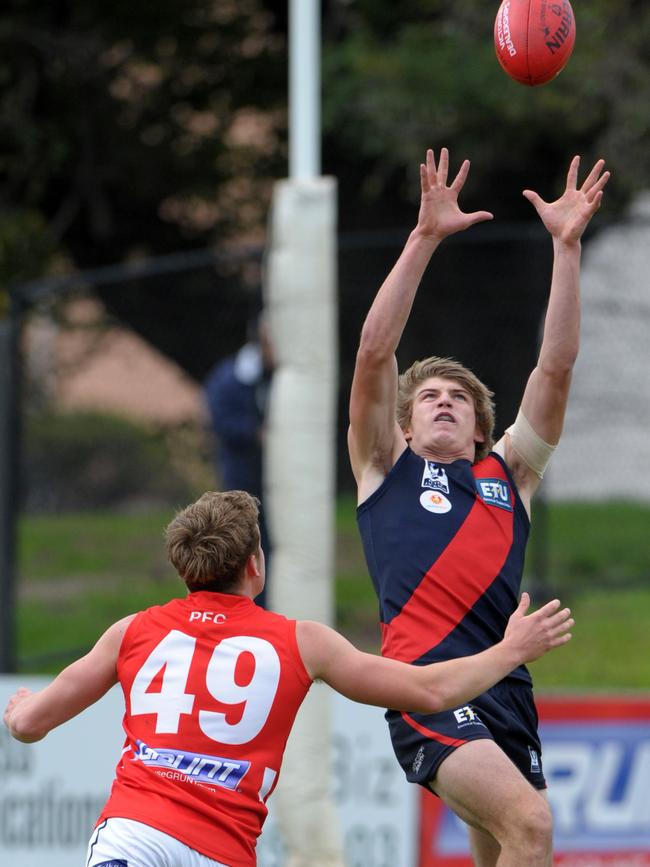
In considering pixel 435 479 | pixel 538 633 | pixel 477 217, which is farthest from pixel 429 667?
pixel 477 217

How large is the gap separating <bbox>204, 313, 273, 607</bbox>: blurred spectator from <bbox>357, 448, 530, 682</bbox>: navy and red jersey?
5405 millimetres

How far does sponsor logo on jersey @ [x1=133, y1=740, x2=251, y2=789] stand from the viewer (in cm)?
385

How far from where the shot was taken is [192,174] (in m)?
15.2

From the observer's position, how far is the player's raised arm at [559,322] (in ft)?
15.6

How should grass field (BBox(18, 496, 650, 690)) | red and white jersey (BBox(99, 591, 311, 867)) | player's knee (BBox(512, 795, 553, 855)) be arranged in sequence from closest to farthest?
red and white jersey (BBox(99, 591, 311, 867))
player's knee (BBox(512, 795, 553, 855))
grass field (BBox(18, 496, 650, 690))

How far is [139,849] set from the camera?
12.3 ft

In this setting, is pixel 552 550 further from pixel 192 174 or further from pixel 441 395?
pixel 441 395

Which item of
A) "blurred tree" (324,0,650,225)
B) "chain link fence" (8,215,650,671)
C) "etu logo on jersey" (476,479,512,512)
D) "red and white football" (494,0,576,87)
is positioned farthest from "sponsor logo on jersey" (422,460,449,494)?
"blurred tree" (324,0,650,225)

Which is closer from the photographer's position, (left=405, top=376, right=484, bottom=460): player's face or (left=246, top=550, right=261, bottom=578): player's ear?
(left=246, top=550, right=261, bottom=578): player's ear

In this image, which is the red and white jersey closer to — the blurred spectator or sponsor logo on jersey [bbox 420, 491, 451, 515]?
sponsor logo on jersey [bbox 420, 491, 451, 515]

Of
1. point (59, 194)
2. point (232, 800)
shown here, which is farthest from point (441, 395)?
point (59, 194)

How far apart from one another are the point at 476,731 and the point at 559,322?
1.32 metres

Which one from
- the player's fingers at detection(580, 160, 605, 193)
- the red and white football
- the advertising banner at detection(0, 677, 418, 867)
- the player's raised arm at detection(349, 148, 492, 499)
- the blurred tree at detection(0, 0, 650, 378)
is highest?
the blurred tree at detection(0, 0, 650, 378)

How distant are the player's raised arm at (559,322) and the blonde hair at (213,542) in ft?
4.11
